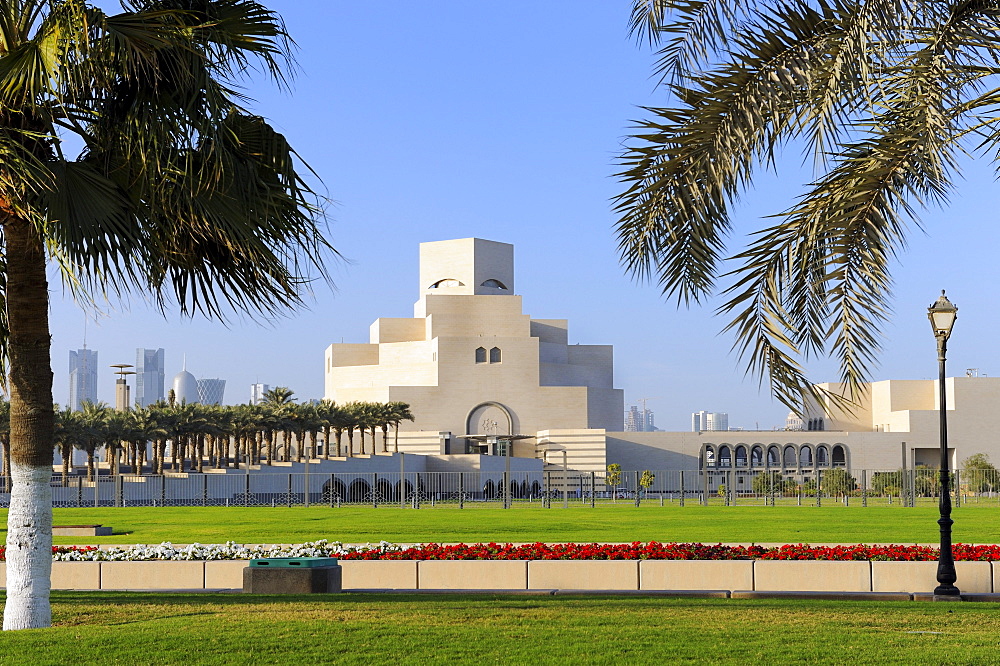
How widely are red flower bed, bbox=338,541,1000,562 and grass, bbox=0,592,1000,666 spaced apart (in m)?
2.81

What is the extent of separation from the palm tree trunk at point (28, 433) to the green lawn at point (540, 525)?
556 inches

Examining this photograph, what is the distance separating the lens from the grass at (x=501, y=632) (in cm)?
878

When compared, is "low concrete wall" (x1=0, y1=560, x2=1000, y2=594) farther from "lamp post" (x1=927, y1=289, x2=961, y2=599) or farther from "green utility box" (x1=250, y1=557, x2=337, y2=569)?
"green utility box" (x1=250, y1=557, x2=337, y2=569)

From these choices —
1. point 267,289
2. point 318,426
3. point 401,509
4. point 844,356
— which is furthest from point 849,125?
point 318,426

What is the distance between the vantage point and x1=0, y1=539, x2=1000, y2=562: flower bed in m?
15.6

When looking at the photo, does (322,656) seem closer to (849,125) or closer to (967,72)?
(849,125)

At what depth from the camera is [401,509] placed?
132 ft

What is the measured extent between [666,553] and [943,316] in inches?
194

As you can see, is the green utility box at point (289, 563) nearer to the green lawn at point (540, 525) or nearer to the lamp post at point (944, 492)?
the lamp post at point (944, 492)

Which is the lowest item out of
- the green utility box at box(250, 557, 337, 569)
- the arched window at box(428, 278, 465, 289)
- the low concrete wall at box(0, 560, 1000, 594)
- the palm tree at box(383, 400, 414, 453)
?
the low concrete wall at box(0, 560, 1000, 594)

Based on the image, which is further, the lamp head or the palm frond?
the lamp head

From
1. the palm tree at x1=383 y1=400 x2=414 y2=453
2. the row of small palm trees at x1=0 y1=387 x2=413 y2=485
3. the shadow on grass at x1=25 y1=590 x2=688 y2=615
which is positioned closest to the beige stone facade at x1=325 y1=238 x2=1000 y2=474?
the palm tree at x1=383 y1=400 x2=414 y2=453

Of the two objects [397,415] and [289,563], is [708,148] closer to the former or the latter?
[289,563]

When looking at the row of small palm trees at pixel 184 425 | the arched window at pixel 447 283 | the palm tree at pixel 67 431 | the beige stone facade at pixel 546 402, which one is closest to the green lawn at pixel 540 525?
the palm tree at pixel 67 431
